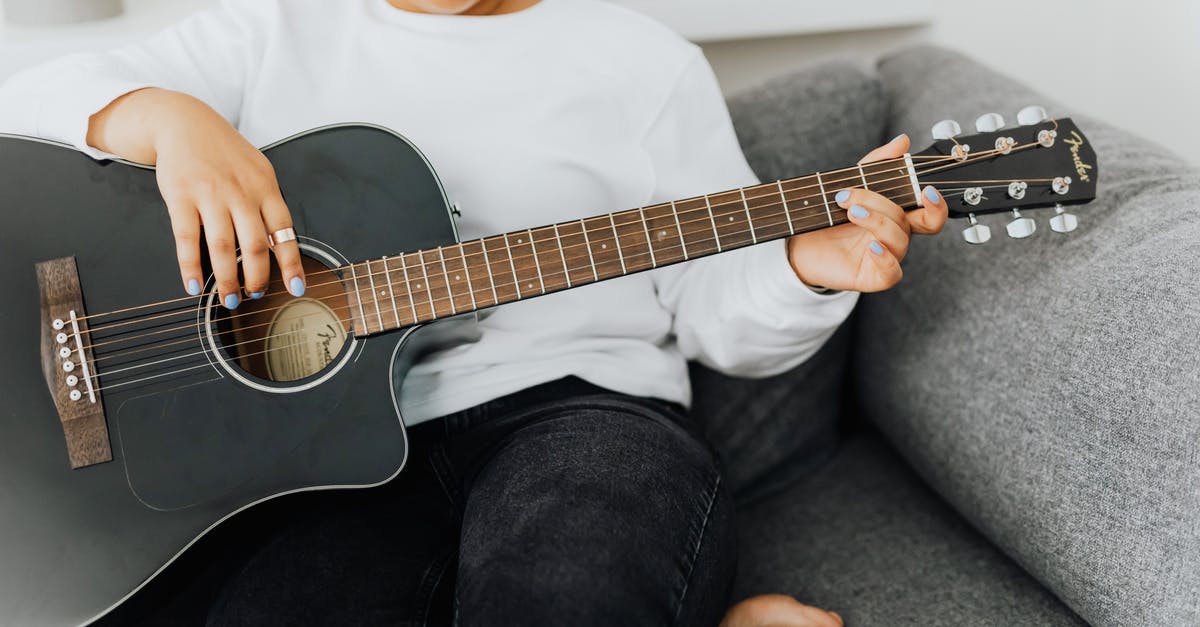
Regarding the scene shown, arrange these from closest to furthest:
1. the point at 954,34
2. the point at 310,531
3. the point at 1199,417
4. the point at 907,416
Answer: the point at 1199,417, the point at 310,531, the point at 907,416, the point at 954,34

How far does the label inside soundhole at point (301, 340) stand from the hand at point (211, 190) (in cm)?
5

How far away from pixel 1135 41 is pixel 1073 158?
0.72m

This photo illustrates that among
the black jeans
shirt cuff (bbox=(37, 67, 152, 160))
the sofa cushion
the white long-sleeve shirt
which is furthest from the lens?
the sofa cushion

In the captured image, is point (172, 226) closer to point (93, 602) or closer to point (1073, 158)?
point (93, 602)

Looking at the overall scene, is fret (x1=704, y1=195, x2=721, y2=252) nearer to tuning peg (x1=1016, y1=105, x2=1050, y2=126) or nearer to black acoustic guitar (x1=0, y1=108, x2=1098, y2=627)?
black acoustic guitar (x1=0, y1=108, x2=1098, y2=627)

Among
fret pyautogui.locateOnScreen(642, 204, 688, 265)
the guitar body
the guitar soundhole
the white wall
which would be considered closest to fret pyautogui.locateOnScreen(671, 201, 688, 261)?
fret pyautogui.locateOnScreen(642, 204, 688, 265)

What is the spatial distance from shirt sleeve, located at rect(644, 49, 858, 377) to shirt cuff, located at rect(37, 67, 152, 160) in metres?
0.55

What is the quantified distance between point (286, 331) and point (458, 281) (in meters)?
0.20

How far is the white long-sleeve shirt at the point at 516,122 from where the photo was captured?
948 millimetres

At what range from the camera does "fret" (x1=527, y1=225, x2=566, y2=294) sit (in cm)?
82

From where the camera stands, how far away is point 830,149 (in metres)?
1.21

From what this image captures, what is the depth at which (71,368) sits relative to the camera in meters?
0.80

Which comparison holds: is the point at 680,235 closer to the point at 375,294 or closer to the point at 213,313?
the point at 375,294

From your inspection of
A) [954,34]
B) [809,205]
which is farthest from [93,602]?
[954,34]
